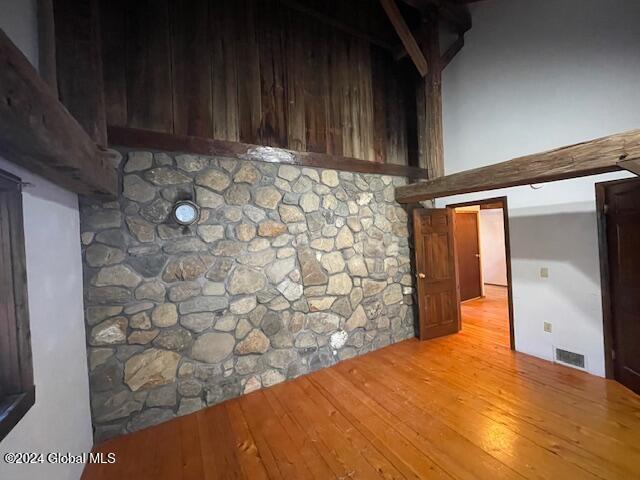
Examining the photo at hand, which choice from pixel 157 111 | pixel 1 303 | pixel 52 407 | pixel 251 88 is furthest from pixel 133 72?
pixel 52 407

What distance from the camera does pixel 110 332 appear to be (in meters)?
1.80

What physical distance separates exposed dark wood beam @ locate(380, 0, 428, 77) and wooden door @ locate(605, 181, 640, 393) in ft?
7.33

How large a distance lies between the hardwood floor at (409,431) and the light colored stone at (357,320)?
0.44 m

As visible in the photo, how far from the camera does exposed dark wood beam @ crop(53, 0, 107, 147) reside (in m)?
1.45

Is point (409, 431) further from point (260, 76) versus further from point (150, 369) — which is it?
point (260, 76)

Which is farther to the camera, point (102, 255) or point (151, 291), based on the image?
point (151, 291)

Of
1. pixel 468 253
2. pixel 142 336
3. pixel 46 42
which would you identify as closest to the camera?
pixel 46 42

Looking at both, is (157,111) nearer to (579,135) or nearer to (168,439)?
(168,439)

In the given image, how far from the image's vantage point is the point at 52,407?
125cm

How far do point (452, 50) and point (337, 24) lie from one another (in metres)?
1.56

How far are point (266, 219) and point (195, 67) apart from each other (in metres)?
1.43

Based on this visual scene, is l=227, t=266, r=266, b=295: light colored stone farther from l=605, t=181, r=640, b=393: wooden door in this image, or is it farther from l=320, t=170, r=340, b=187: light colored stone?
l=605, t=181, r=640, b=393: wooden door

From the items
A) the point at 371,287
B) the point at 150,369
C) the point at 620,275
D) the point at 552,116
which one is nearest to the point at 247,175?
the point at 150,369

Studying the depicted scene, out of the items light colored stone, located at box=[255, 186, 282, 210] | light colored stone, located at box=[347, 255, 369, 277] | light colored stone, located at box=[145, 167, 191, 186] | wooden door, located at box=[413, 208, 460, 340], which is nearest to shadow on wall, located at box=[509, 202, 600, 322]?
wooden door, located at box=[413, 208, 460, 340]
